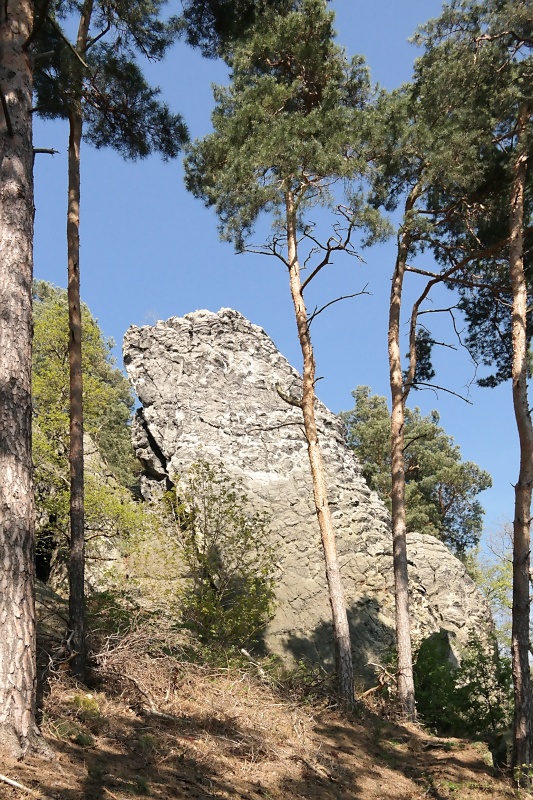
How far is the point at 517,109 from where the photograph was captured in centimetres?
1034

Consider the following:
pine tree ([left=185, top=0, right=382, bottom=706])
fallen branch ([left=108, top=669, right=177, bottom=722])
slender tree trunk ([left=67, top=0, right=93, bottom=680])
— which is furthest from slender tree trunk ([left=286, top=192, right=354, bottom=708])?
slender tree trunk ([left=67, top=0, right=93, bottom=680])

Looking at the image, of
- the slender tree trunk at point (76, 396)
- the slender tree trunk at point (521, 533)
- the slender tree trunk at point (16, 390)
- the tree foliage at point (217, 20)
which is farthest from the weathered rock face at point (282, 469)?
the slender tree trunk at point (16, 390)

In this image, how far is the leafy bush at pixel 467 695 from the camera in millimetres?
10453

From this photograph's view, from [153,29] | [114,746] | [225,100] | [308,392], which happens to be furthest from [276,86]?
[114,746]

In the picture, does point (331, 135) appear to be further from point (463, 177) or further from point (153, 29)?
point (153, 29)

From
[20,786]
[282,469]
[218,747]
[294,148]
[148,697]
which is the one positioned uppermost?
[294,148]

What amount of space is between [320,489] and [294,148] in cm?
541

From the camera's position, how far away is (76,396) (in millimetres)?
8133

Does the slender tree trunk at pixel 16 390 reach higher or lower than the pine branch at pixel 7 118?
lower

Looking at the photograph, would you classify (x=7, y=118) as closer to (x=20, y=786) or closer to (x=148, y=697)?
(x=20, y=786)

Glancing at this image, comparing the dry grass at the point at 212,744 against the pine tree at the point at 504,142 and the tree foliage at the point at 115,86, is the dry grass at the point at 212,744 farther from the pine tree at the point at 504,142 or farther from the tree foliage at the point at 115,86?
the tree foliage at the point at 115,86

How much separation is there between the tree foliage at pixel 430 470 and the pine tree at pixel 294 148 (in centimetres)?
1652

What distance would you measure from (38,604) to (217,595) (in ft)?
10.6

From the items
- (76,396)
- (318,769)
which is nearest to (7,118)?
(76,396)
